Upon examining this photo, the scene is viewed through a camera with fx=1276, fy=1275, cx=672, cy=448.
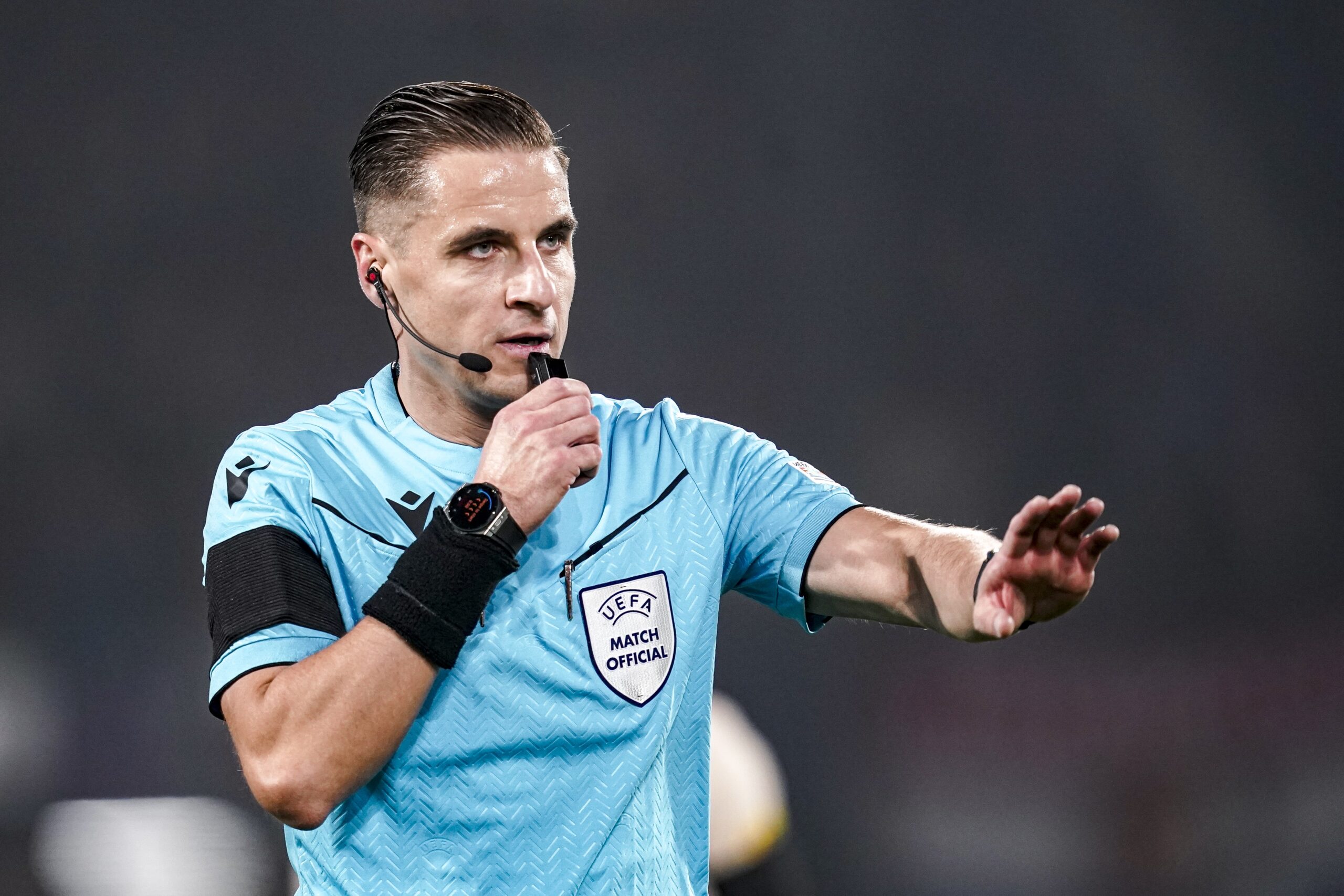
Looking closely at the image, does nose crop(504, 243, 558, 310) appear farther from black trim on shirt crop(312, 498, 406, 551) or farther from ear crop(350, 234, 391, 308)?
black trim on shirt crop(312, 498, 406, 551)

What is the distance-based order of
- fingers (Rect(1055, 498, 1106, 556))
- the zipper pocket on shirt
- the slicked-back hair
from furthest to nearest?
the slicked-back hair
the zipper pocket on shirt
fingers (Rect(1055, 498, 1106, 556))

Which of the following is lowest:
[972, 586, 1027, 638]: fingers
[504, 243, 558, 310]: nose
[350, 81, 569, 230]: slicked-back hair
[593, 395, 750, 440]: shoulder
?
[972, 586, 1027, 638]: fingers

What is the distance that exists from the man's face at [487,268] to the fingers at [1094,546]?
0.66 metres

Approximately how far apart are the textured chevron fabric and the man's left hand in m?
0.35

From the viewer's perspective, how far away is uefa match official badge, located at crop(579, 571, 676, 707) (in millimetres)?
1400

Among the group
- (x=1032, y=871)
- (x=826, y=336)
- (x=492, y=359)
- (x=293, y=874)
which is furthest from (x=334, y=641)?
(x=1032, y=871)

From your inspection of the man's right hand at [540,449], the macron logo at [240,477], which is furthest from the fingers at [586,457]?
the macron logo at [240,477]

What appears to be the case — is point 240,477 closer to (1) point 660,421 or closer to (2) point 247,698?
(2) point 247,698

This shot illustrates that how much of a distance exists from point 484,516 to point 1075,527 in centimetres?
57

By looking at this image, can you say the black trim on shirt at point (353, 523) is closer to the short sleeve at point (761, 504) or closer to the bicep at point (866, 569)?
the short sleeve at point (761, 504)

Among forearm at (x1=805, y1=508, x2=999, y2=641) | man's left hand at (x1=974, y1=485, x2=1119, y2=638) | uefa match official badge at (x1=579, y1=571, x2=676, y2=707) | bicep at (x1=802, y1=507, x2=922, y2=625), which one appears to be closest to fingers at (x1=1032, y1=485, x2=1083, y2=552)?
man's left hand at (x1=974, y1=485, x2=1119, y2=638)

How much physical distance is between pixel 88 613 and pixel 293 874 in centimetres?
73

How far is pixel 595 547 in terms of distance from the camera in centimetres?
146

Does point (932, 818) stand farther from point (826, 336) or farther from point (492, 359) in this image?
point (492, 359)
